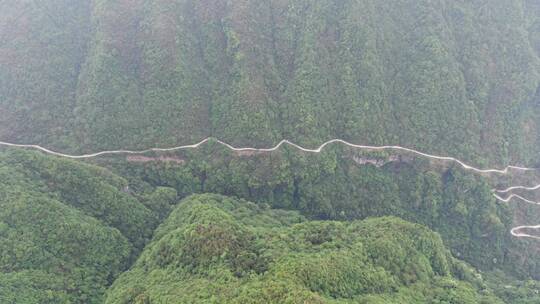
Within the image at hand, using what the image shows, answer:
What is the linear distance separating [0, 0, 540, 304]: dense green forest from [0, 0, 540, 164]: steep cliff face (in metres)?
0.38

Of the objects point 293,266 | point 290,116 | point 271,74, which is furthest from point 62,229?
point 271,74

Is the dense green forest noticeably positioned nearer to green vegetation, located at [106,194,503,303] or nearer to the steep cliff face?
Result: the steep cliff face

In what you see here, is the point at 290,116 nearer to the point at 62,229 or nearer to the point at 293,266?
the point at 293,266

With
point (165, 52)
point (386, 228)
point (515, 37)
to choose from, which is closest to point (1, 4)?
point (165, 52)

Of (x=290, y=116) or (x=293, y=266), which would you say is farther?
(x=290, y=116)

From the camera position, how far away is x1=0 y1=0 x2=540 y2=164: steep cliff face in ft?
282

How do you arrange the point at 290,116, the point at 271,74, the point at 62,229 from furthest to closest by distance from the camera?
the point at 271,74 < the point at 290,116 < the point at 62,229

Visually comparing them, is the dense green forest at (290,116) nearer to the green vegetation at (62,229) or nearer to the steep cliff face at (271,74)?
the steep cliff face at (271,74)

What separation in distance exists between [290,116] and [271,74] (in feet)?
38.8

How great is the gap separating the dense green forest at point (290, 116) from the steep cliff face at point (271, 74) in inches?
14.9

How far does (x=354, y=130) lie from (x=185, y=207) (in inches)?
1695

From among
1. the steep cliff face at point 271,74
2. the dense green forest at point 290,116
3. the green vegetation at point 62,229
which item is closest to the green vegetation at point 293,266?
the dense green forest at point 290,116

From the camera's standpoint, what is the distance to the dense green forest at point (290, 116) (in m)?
69.8

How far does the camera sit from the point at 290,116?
9106cm
